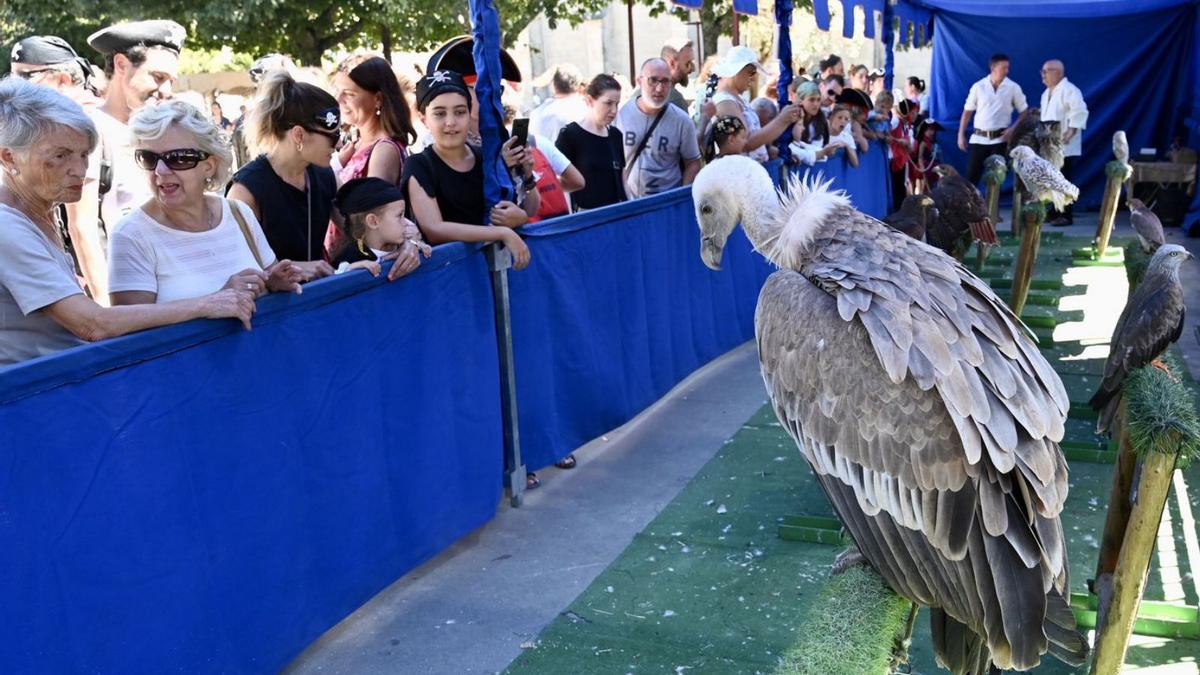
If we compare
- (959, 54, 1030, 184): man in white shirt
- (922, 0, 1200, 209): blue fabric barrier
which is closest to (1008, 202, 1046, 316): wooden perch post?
(959, 54, 1030, 184): man in white shirt

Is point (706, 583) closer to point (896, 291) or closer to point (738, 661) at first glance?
point (738, 661)

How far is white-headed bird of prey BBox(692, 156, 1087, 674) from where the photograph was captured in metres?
2.77

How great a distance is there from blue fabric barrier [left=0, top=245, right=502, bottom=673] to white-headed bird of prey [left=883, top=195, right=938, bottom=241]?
3.04 m

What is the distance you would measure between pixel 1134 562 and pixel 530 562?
Answer: 2668mm

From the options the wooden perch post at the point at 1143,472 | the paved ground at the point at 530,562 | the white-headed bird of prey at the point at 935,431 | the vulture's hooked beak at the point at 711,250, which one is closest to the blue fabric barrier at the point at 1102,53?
the paved ground at the point at 530,562

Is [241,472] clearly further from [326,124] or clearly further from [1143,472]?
[1143,472]

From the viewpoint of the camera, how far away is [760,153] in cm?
872

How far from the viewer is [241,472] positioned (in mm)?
3398

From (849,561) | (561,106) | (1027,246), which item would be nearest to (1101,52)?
(1027,246)

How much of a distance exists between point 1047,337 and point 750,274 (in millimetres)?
2619

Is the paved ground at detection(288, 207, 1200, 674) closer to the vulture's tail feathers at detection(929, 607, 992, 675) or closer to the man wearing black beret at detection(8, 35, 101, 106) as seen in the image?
the vulture's tail feathers at detection(929, 607, 992, 675)

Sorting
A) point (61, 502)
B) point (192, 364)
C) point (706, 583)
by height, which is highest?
point (192, 364)

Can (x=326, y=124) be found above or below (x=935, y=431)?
above

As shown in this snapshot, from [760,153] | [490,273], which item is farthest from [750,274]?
[490,273]
